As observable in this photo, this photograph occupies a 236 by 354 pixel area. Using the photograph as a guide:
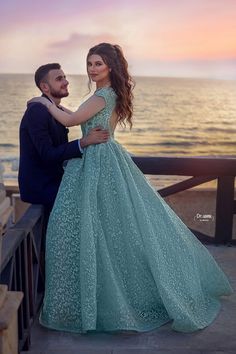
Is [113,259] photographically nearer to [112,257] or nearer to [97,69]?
[112,257]

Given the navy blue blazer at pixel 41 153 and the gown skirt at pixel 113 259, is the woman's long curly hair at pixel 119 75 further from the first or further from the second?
the navy blue blazer at pixel 41 153

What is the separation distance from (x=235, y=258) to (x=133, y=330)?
1758 millimetres

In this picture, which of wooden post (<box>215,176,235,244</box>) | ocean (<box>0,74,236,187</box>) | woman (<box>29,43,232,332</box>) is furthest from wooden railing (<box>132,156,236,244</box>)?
ocean (<box>0,74,236,187</box>)

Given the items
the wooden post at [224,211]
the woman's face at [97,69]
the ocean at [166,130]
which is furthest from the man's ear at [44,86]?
the ocean at [166,130]

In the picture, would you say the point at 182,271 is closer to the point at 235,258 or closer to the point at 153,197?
the point at 153,197

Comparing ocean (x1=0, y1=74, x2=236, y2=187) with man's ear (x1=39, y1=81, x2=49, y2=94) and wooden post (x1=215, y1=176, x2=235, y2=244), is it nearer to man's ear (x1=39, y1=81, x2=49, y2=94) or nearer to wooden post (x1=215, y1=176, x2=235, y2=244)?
wooden post (x1=215, y1=176, x2=235, y2=244)

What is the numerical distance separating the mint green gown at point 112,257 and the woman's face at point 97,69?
0.09 m

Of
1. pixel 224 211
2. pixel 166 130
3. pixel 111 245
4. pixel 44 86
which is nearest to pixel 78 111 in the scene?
pixel 44 86

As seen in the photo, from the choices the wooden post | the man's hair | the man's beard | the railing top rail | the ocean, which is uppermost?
the man's hair

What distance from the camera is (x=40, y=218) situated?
359 cm

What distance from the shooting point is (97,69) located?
11.6ft

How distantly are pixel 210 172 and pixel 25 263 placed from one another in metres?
2.42

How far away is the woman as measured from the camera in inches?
132

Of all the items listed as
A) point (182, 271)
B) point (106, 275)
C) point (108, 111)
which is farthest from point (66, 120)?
point (182, 271)
